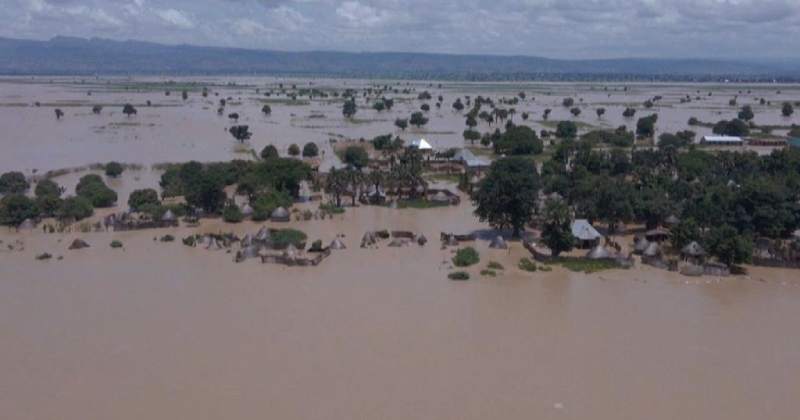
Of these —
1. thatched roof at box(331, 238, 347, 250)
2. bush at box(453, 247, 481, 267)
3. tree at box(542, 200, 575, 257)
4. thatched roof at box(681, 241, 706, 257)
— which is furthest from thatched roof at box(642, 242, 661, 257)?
thatched roof at box(331, 238, 347, 250)

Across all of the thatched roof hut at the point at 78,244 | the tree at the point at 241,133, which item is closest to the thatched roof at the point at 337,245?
the thatched roof hut at the point at 78,244

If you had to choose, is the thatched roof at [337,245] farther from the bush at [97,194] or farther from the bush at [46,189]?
the bush at [46,189]

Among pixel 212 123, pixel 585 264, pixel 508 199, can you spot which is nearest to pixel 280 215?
pixel 508 199

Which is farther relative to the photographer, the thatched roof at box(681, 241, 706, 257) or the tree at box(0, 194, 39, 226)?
the tree at box(0, 194, 39, 226)

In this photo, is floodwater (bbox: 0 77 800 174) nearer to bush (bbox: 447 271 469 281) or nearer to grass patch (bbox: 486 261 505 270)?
grass patch (bbox: 486 261 505 270)

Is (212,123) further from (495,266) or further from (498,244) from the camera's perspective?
(495,266)

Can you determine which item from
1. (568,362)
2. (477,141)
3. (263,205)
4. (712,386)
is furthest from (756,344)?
(477,141)
